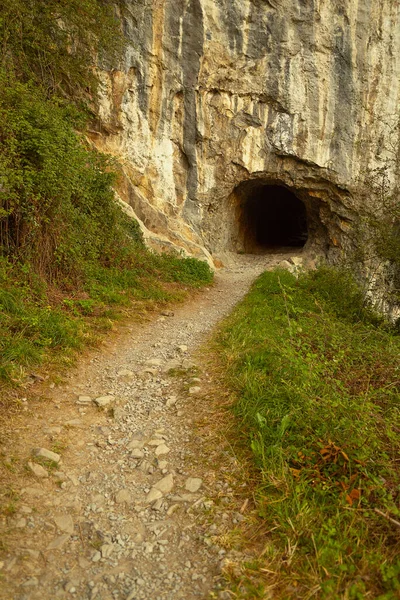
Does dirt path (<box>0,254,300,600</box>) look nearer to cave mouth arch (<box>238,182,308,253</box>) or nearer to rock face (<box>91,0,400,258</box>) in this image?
rock face (<box>91,0,400,258</box>)

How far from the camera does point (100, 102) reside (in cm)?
1258

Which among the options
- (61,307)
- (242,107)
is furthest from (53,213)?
(242,107)

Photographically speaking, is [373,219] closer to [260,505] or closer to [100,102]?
[260,505]

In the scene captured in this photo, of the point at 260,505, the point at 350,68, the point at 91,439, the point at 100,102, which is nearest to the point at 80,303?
the point at 91,439

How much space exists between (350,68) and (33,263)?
17322mm

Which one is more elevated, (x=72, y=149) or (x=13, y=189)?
(x=72, y=149)

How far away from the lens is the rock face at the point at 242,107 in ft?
45.5

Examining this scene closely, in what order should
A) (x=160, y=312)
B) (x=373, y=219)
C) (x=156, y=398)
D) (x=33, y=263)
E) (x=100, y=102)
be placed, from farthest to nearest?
(x=100, y=102) → (x=373, y=219) → (x=160, y=312) → (x=33, y=263) → (x=156, y=398)

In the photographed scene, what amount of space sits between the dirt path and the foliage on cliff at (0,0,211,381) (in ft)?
2.94

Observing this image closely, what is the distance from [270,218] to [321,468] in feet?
84.6

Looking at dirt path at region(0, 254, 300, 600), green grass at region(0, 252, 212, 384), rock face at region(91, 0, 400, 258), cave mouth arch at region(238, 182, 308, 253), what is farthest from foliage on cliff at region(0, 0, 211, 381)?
cave mouth arch at region(238, 182, 308, 253)

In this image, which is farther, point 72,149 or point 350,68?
point 350,68

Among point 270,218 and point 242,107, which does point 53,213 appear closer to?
point 242,107

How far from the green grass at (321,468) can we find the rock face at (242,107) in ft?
32.5
